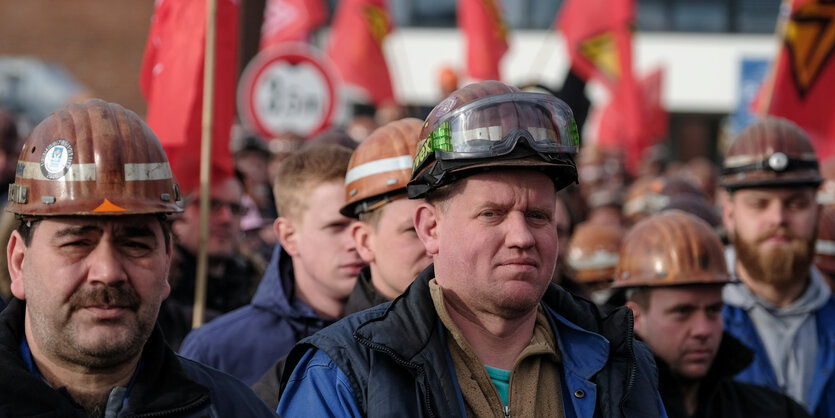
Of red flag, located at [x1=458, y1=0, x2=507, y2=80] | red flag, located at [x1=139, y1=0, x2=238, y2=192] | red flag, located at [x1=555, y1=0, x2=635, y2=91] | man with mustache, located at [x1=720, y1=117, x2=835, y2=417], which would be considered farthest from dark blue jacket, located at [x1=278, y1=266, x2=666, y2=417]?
red flag, located at [x1=555, y1=0, x2=635, y2=91]

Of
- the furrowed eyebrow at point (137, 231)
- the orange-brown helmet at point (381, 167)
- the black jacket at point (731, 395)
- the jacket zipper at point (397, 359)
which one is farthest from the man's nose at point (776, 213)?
the furrowed eyebrow at point (137, 231)

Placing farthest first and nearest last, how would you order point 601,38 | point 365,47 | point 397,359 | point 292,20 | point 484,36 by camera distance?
point 292,20 < point 365,47 < point 601,38 < point 484,36 < point 397,359

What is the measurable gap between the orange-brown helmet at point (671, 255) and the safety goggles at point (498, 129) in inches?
76.0

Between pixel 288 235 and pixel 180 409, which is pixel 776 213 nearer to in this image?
pixel 288 235

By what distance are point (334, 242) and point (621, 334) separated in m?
1.98

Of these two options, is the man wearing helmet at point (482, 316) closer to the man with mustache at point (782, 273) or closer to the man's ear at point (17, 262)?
the man's ear at point (17, 262)

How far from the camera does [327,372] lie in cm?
332

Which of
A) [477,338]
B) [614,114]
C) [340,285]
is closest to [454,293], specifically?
[477,338]

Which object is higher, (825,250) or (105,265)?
(105,265)

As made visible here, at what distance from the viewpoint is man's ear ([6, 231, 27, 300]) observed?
3.17 m

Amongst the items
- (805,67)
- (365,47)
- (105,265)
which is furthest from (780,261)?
(365,47)

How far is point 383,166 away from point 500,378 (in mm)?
1448

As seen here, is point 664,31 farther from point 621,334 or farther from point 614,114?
point 621,334

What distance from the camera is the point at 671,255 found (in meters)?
5.27
